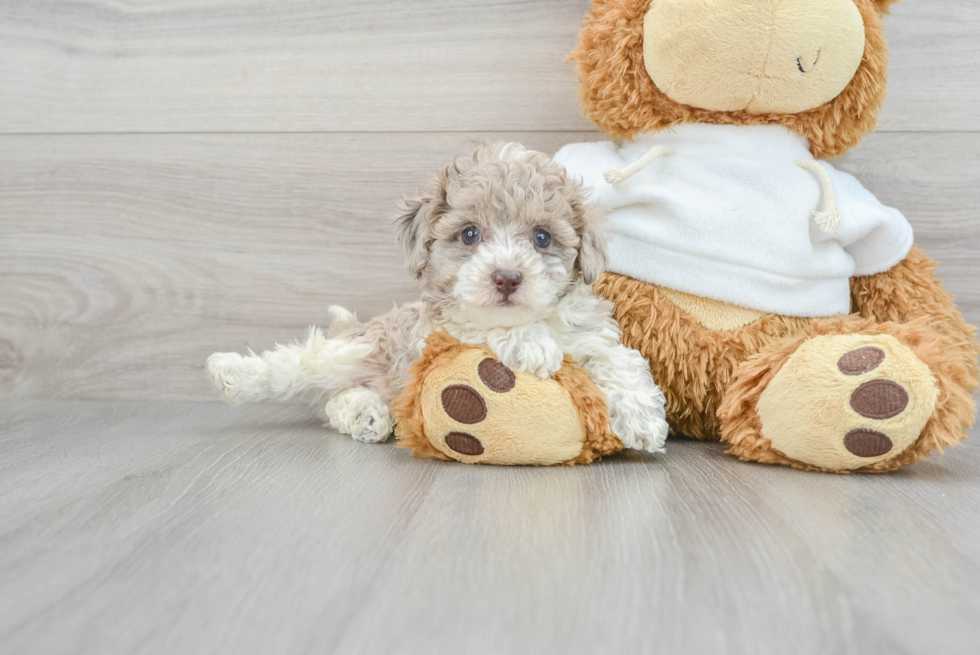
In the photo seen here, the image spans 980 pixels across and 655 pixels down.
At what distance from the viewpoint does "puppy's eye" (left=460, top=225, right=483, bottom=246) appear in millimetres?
960

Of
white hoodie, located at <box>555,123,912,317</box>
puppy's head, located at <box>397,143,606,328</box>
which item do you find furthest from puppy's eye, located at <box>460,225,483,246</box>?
white hoodie, located at <box>555,123,912,317</box>

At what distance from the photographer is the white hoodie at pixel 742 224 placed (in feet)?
3.52

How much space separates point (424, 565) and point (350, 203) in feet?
3.01

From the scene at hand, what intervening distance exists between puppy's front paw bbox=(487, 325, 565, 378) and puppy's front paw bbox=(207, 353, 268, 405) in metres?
0.41

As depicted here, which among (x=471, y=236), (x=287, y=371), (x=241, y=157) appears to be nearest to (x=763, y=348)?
(x=471, y=236)

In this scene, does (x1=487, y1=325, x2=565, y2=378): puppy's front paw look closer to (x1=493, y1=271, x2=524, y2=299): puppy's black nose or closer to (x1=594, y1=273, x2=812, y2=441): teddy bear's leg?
(x1=493, y1=271, x2=524, y2=299): puppy's black nose

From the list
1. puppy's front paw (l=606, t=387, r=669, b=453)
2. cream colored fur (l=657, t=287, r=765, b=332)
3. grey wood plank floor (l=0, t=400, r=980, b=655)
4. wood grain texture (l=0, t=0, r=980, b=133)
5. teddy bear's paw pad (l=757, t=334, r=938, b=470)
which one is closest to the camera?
grey wood plank floor (l=0, t=400, r=980, b=655)

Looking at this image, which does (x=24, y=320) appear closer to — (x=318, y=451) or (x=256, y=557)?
(x=318, y=451)

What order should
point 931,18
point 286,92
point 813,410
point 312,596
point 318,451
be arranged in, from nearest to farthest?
point 312,596 → point 813,410 → point 318,451 → point 931,18 → point 286,92

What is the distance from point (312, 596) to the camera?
583mm

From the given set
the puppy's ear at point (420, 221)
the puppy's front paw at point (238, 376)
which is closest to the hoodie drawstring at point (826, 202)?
the puppy's ear at point (420, 221)

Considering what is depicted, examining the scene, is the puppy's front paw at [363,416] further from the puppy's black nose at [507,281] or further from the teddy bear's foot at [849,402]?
the teddy bear's foot at [849,402]

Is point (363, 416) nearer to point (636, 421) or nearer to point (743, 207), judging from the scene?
point (636, 421)

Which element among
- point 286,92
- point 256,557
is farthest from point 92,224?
point 256,557
